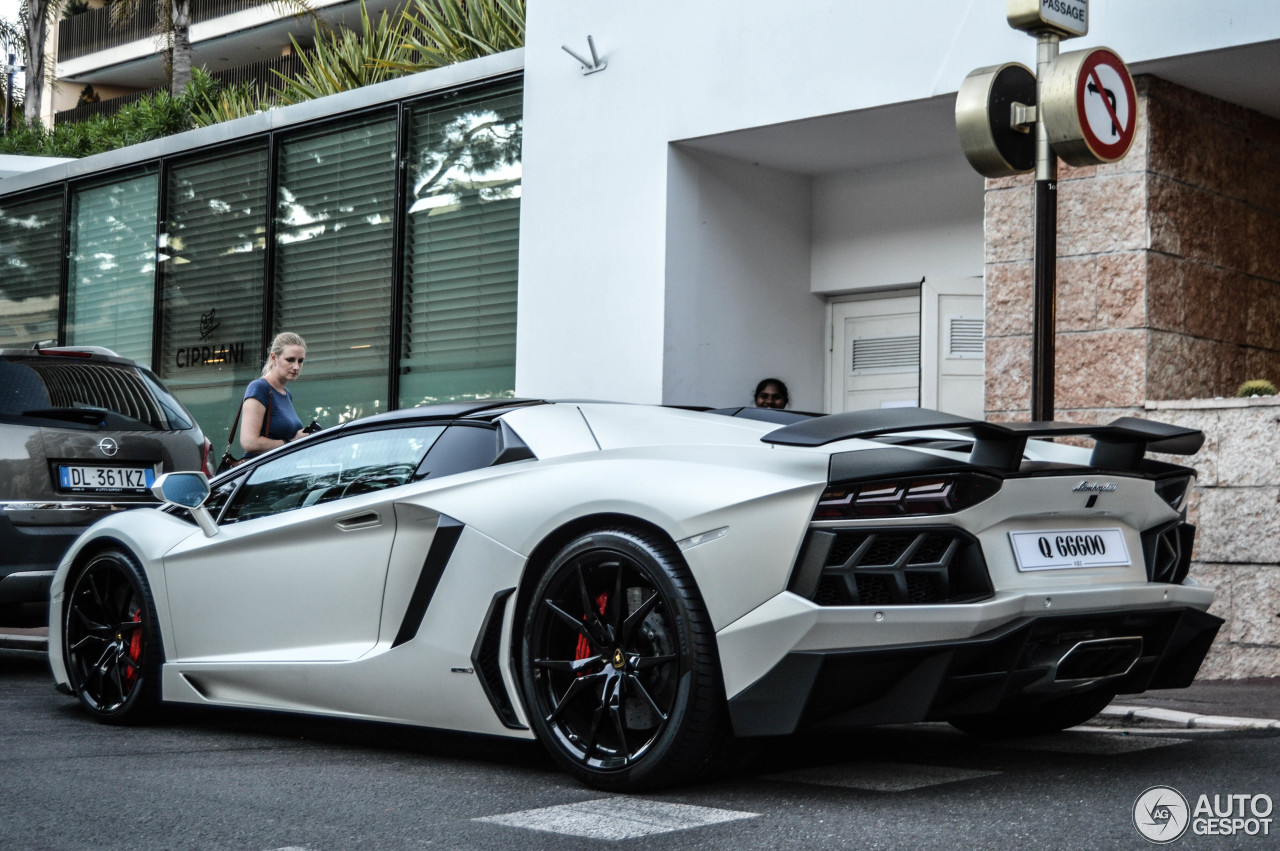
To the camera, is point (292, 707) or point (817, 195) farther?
point (817, 195)

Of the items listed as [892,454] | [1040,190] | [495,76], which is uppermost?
[495,76]

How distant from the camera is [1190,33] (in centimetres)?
777

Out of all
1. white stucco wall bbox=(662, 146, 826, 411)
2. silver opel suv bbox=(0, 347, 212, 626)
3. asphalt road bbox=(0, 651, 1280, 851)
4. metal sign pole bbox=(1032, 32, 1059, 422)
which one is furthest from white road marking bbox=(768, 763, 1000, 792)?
white stucco wall bbox=(662, 146, 826, 411)

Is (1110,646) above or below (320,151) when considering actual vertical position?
below

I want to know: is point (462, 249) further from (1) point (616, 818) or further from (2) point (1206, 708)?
(1) point (616, 818)

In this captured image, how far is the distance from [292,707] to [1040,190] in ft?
12.0

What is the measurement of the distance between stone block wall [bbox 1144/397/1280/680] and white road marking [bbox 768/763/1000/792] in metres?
3.42

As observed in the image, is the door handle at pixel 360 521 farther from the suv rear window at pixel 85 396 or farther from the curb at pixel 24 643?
the curb at pixel 24 643

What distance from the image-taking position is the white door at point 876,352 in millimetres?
10875

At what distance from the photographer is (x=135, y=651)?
5.83 m

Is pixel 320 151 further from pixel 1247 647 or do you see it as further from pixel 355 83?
pixel 1247 647

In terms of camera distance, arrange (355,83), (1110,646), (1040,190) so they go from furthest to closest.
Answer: (355,83)
(1040,190)
(1110,646)

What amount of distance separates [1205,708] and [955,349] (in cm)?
467

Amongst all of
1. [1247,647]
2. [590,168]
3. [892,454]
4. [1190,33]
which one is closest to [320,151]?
[590,168]
